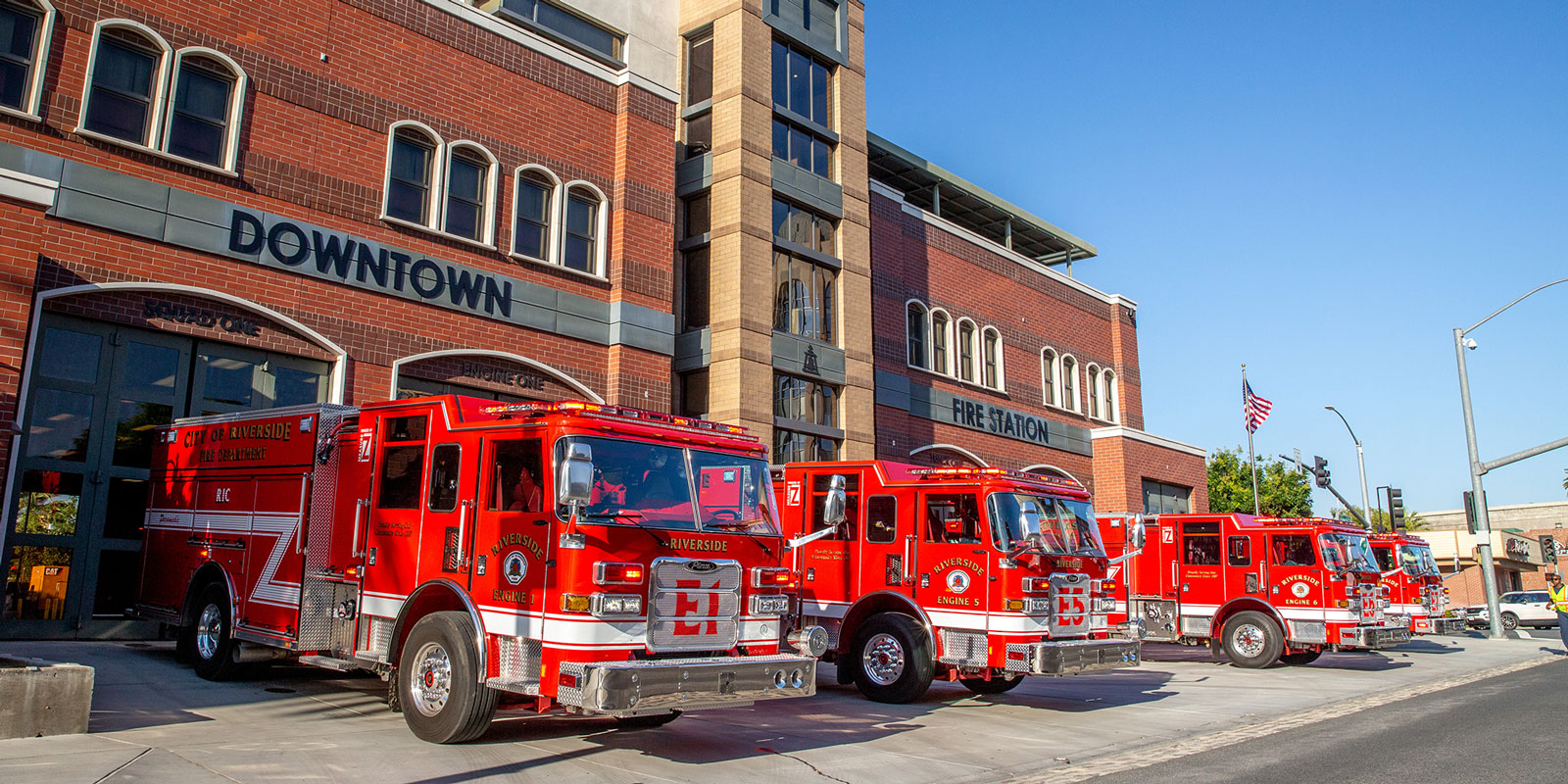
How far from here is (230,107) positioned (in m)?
15.0

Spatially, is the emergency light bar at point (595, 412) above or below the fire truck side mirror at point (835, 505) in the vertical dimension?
above

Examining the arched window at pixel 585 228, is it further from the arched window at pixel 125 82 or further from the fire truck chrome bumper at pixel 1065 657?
the fire truck chrome bumper at pixel 1065 657

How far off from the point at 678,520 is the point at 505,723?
9.49ft

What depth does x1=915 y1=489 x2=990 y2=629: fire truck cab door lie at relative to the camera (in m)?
11.6

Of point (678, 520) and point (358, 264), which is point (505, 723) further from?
point (358, 264)

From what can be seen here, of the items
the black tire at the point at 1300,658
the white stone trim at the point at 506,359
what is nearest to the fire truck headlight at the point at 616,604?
the white stone trim at the point at 506,359

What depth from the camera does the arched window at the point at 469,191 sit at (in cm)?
1748

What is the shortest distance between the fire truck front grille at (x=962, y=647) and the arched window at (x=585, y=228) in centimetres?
1023

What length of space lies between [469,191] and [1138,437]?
2255 cm

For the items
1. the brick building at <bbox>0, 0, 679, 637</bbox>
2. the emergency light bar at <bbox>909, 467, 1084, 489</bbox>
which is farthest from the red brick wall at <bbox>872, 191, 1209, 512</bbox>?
the emergency light bar at <bbox>909, 467, 1084, 489</bbox>

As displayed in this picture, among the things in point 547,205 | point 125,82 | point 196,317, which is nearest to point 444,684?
point 196,317

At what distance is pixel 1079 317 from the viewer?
34406 millimetres

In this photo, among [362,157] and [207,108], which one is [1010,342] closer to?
[362,157]

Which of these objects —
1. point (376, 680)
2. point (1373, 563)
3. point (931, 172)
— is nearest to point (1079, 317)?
point (931, 172)
